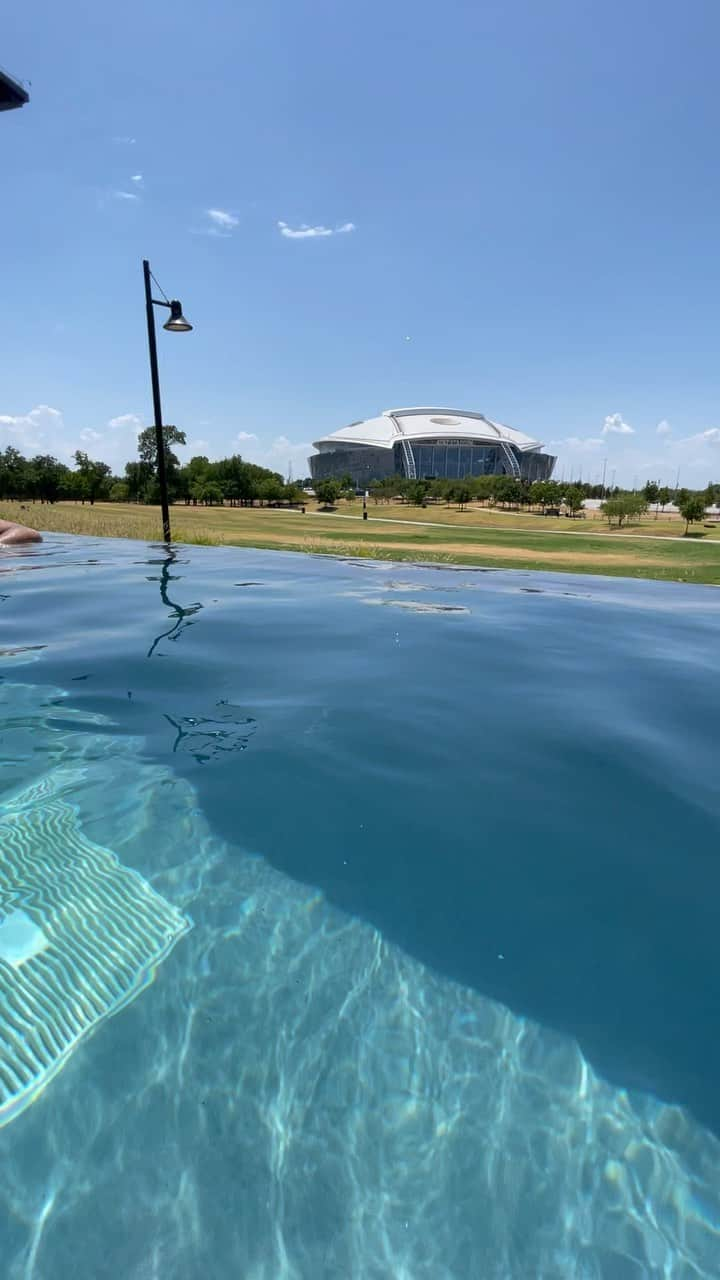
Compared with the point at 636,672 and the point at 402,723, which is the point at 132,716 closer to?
the point at 402,723

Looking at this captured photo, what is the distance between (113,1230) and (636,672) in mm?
5566

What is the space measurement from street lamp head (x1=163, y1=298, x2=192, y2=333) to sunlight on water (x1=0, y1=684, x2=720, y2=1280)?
1302 cm

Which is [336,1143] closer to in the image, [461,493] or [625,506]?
[625,506]

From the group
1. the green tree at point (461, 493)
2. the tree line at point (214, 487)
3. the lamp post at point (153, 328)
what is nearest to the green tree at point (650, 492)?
the tree line at point (214, 487)

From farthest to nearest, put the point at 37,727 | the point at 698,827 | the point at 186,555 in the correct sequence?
the point at 186,555, the point at 37,727, the point at 698,827

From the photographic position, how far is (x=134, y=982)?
7.89ft

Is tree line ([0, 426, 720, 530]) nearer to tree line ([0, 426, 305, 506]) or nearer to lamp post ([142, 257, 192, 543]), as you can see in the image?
tree line ([0, 426, 305, 506])

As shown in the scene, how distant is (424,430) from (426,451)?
7980 millimetres

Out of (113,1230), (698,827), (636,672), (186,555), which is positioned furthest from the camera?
(186,555)

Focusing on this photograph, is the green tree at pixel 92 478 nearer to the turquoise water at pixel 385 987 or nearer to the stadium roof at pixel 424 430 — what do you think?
the stadium roof at pixel 424 430

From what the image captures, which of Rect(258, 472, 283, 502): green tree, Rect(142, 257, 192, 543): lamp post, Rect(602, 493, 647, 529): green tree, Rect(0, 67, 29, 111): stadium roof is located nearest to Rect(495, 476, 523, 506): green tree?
Rect(602, 493, 647, 529): green tree

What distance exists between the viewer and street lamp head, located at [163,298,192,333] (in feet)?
41.9

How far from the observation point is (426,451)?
128 metres

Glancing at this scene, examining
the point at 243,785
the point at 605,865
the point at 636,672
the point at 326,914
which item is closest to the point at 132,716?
the point at 243,785
